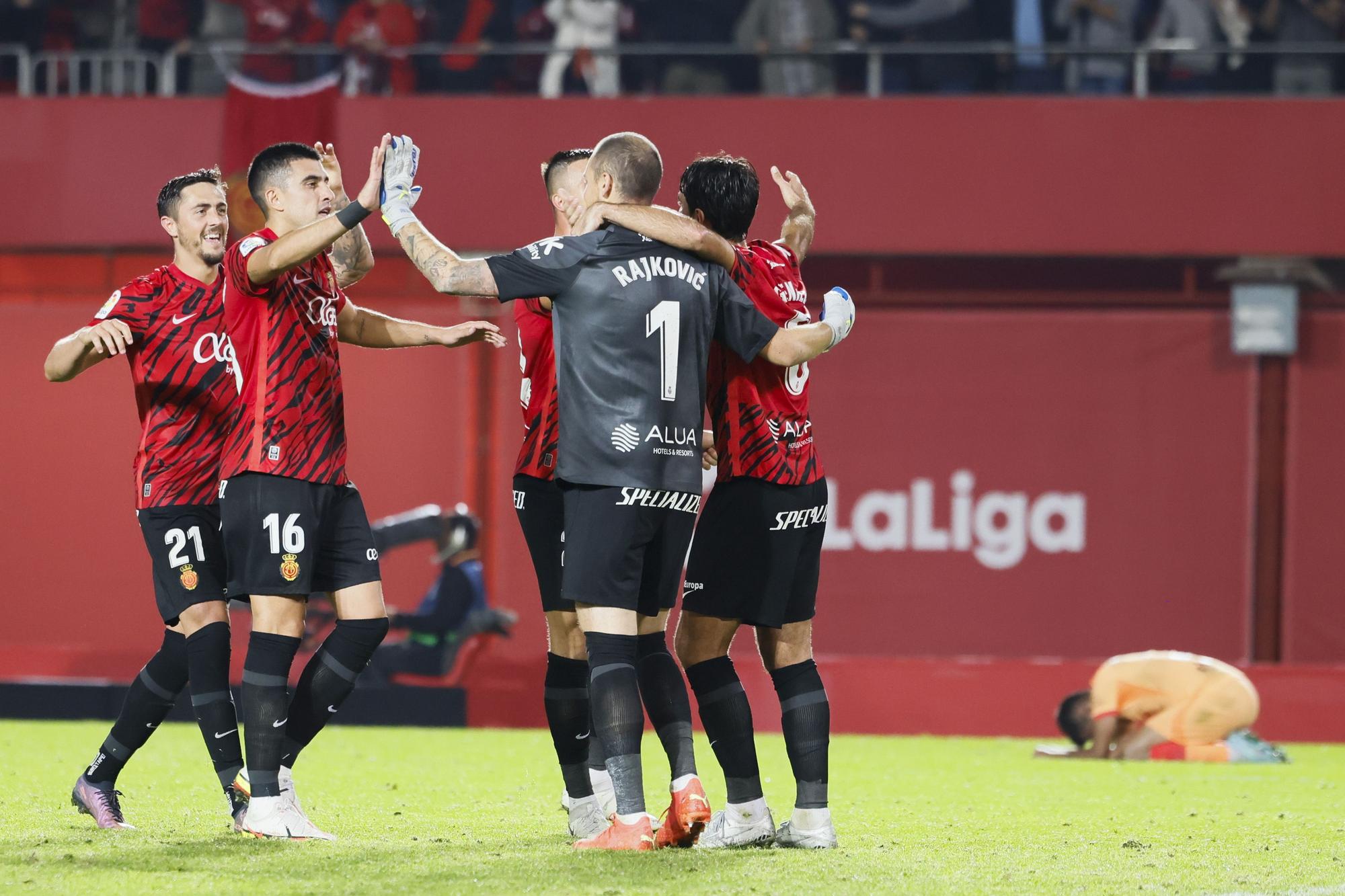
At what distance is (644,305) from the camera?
4.83 m

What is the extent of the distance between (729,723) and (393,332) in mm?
1620

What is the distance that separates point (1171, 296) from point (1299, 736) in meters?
3.30

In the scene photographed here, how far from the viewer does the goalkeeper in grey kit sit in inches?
187

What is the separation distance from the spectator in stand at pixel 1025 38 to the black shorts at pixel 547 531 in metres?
7.75

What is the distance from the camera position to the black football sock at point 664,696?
506 cm

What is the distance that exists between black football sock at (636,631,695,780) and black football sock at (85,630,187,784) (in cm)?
141

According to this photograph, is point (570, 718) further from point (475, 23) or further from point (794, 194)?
point (475, 23)

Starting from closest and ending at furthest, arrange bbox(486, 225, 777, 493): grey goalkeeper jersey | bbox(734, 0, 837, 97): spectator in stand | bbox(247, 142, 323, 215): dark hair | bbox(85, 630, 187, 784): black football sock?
bbox(486, 225, 777, 493): grey goalkeeper jersey, bbox(247, 142, 323, 215): dark hair, bbox(85, 630, 187, 784): black football sock, bbox(734, 0, 837, 97): spectator in stand

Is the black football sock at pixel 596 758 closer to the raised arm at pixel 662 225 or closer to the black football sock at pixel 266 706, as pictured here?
the black football sock at pixel 266 706

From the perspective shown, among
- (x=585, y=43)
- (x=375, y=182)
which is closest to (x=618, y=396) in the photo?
(x=375, y=182)

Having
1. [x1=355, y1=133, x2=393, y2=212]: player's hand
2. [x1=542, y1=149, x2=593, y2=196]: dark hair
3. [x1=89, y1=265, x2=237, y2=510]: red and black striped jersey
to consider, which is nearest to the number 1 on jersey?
[x1=355, y1=133, x2=393, y2=212]: player's hand

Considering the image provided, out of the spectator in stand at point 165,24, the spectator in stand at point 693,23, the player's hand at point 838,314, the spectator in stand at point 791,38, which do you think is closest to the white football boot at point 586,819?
the player's hand at point 838,314

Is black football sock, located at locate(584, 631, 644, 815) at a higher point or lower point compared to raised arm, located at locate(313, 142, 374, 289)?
lower

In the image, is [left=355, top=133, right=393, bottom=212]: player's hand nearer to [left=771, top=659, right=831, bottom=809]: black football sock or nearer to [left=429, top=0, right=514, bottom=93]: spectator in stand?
[left=771, top=659, right=831, bottom=809]: black football sock
